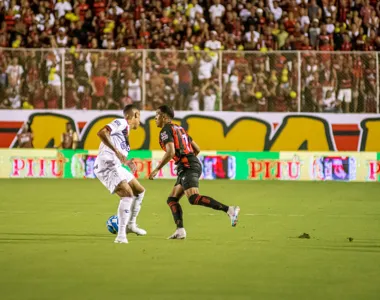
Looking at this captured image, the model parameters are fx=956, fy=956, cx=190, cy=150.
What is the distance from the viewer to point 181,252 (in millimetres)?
→ 11359

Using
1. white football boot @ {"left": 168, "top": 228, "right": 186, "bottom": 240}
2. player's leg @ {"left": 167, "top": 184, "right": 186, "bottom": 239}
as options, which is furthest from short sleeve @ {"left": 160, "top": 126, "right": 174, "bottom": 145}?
white football boot @ {"left": 168, "top": 228, "right": 186, "bottom": 240}

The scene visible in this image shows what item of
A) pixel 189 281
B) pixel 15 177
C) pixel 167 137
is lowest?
pixel 15 177

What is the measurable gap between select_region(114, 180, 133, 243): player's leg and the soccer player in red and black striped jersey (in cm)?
63

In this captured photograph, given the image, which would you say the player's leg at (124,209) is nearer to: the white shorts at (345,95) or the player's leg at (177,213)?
the player's leg at (177,213)

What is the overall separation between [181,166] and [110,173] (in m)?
1.00

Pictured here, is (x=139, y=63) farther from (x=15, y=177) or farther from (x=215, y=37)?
(x=15, y=177)

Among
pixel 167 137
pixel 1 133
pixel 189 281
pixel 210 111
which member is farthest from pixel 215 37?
pixel 189 281

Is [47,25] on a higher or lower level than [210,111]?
higher

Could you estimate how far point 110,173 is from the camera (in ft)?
41.6

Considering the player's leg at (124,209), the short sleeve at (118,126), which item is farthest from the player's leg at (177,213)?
the short sleeve at (118,126)

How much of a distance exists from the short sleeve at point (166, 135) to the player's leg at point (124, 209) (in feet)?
2.53

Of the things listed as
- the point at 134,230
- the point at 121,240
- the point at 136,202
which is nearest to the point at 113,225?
the point at 134,230

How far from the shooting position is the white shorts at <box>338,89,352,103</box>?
86.2ft

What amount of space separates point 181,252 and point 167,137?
1939mm
